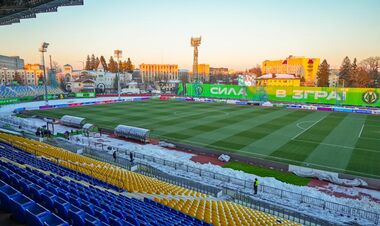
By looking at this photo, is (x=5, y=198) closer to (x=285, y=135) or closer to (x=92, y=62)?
(x=285, y=135)

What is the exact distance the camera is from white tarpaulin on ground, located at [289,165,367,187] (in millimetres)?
17531

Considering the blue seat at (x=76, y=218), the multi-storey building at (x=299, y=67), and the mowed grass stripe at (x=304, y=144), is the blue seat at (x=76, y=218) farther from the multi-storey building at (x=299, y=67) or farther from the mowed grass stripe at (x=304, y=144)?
the multi-storey building at (x=299, y=67)

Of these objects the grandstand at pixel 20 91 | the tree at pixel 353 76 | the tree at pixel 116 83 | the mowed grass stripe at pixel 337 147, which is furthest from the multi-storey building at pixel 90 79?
the tree at pixel 353 76

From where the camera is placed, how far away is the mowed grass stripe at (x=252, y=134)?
26766 mm

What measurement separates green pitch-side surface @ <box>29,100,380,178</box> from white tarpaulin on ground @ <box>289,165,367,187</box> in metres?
2.13

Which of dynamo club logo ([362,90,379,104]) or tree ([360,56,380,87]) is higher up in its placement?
tree ([360,56,380,87])

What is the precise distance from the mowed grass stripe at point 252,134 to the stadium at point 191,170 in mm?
126

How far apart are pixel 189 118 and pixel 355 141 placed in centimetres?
2340

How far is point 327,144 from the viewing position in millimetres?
26609

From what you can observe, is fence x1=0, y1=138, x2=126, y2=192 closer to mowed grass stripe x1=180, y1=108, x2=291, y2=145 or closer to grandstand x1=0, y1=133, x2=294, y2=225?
grandstand x1=0, y1=133, x2=294, y2=225

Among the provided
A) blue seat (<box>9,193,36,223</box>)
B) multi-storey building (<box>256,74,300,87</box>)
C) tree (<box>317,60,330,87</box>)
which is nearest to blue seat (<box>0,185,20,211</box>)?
blue seat (<box>9,193,36,223</box>)

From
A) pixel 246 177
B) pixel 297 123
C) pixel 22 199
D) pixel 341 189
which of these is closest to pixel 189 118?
pixel 297 123

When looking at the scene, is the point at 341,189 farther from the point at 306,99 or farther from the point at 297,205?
the point at 306,99

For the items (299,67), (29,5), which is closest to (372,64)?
(299,67)
